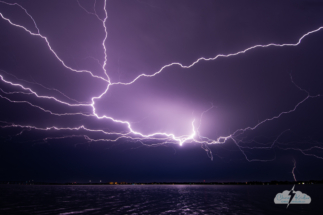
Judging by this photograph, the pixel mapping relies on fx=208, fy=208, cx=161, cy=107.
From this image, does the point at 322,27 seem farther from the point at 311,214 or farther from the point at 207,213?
the point at 207,213

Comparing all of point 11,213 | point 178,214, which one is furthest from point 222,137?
point 11,213

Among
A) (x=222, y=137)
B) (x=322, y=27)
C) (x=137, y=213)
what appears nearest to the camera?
(x=137, y=213)

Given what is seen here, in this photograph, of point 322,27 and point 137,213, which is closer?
point 137,213

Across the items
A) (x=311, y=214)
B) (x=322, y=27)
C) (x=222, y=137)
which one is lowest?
(x=311, y=214)

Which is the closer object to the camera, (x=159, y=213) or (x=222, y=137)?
(x=159, y=213)

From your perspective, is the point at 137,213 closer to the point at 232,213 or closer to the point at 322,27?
the point at 232,213

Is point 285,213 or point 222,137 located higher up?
point 222,137

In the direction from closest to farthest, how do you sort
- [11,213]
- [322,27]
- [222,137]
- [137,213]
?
1. [11,213]
2. [137,213]
3. [322,27]
4. [222,137]

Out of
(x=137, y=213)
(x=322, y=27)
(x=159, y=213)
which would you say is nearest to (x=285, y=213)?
(x=159, y=213)

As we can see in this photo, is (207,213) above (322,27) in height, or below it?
below
